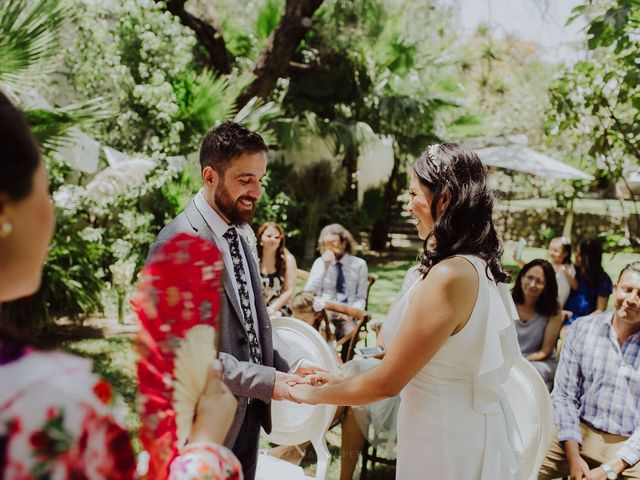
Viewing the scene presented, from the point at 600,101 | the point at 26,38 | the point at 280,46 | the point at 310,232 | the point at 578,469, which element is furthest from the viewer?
→ the point at 310,232

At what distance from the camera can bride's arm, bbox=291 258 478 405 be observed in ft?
5.38

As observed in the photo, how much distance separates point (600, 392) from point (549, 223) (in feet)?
47.7

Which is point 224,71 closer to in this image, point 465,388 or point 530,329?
point 530,329

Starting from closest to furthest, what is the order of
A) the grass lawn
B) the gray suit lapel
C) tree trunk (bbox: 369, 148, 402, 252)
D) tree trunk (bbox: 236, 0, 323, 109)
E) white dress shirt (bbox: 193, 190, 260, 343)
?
1. the gray suit lapel
2. white dress shirt (bbox: 193, 190, 260, 343)
3. tree trunk (bbox: 236, 0, 323, 109)
4. tree trunk (bbox: 369, 148, 402, 252)
5. the grass lawn

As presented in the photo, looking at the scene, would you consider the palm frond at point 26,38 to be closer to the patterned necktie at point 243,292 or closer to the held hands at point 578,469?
the patterned necktie at point 243,292

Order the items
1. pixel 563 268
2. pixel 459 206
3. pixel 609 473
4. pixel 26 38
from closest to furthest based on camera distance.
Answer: pixel 459 206 < pixel 609 473 < pixel 26 38 < pixel 563 268

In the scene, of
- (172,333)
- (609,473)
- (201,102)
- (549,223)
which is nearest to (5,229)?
(172,333)

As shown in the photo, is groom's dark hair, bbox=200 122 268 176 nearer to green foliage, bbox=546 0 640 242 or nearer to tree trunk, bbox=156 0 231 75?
green foliage, bbox=546 0 640 242

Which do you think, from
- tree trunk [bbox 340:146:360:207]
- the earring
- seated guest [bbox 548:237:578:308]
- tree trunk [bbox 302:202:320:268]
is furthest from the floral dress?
tree trunk [bbox 340:146:360:207]

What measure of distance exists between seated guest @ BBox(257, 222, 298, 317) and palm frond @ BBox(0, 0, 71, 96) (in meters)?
2.33

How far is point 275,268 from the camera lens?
18.2 ft

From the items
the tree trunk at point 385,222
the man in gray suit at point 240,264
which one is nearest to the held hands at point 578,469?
the man in gray suit at point 240,264

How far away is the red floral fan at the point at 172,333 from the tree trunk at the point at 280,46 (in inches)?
344

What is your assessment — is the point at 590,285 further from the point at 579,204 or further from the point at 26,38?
the point at 579,204
